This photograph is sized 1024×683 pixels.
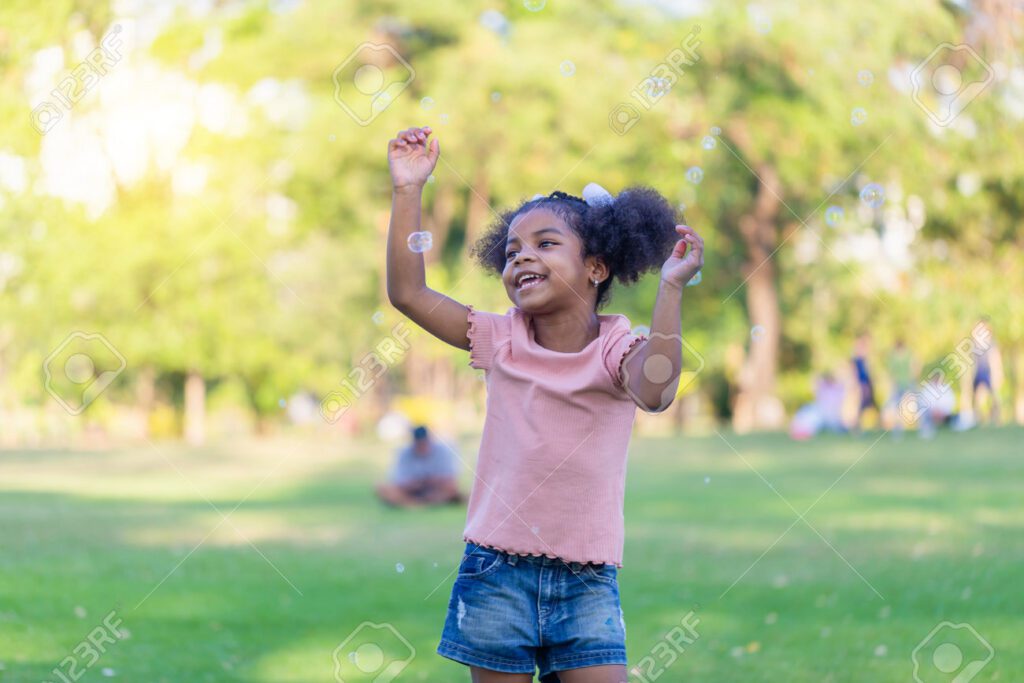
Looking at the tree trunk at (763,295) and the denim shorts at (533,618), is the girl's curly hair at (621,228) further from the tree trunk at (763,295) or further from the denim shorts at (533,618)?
the tree trunk at (763,295)

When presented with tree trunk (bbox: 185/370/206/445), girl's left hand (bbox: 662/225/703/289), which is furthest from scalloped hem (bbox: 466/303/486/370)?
tree trunk (bbox: 185/370/206/445)

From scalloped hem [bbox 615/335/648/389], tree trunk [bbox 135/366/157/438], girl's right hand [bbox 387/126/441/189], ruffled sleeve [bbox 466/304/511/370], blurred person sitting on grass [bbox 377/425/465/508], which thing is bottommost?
blurred person sitting on grass [bbox 377/425/465/508]

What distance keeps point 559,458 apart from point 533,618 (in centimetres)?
38

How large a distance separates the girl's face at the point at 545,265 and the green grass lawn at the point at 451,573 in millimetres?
2386

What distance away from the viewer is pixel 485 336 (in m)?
3.40

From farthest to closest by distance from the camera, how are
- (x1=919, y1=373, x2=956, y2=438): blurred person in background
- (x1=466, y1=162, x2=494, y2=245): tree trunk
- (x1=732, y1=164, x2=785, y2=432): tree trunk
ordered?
(x1=732, y1=164, x2=785, y2=432): tree trunk, (x1=466, y1=162, x2=494, y2=245): tree trunk, (x1=919, y1=373, x2=956, y2=438): blurred person in background

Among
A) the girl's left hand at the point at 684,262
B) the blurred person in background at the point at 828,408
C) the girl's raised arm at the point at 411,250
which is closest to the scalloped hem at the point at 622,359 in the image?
the girl's left hand at the point at 684,262

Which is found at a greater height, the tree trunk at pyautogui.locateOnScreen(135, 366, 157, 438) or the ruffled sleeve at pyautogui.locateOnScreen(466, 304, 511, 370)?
the tree trunk at pyautogui.locateOnScreen(135, 366, 157, 438)

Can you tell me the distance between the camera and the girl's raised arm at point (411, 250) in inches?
129

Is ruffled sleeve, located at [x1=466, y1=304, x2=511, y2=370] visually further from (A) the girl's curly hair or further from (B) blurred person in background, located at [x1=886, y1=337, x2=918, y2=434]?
(B) blurred person in background, located at [x1=886, y1=337, x2=918, y2=434]

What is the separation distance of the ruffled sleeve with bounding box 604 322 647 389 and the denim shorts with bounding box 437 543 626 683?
0.44 m

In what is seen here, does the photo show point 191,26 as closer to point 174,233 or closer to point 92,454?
point 174,233

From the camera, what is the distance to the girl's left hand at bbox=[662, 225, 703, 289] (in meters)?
3.00

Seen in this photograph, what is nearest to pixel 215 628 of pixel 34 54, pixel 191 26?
pixel 34 54
